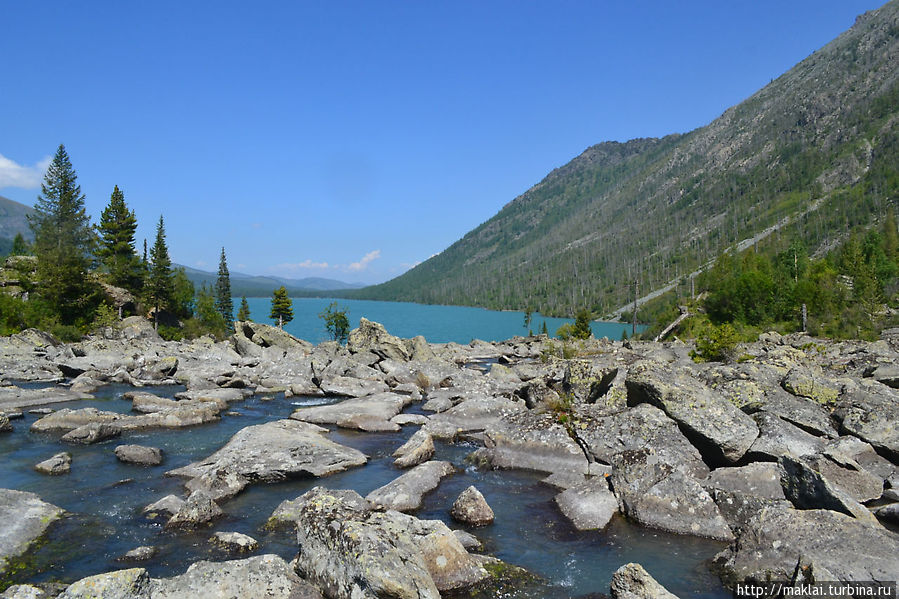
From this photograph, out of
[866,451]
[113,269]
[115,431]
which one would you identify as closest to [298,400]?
[115,431]

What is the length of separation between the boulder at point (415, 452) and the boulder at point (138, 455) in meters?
9.81

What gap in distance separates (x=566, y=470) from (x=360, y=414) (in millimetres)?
13143

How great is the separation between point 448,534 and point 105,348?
51.5 metres

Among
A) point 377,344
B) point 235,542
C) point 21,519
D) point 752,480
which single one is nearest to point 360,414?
point 235,542

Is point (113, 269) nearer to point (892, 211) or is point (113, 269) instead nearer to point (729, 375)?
point (729, 375)

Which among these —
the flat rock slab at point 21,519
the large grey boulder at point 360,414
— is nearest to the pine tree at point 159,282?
the large grey boulder at point 360,414

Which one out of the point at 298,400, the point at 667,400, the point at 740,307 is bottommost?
→ the point at 298,400

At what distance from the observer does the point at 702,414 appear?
57.6ft

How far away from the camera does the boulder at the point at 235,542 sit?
41.4 ft

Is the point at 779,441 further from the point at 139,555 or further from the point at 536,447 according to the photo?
the point at 139,555

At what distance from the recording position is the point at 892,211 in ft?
496

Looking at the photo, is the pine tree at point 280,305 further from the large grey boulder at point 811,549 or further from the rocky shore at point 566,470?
the large grey boulder at point 811,549

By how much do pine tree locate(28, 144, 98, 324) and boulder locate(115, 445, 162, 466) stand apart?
56046 mm

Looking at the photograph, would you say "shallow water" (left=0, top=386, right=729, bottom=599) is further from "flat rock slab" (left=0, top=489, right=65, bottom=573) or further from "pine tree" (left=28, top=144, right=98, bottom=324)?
"pine tree" (left=28, top=144, right=98, bottom=324)
